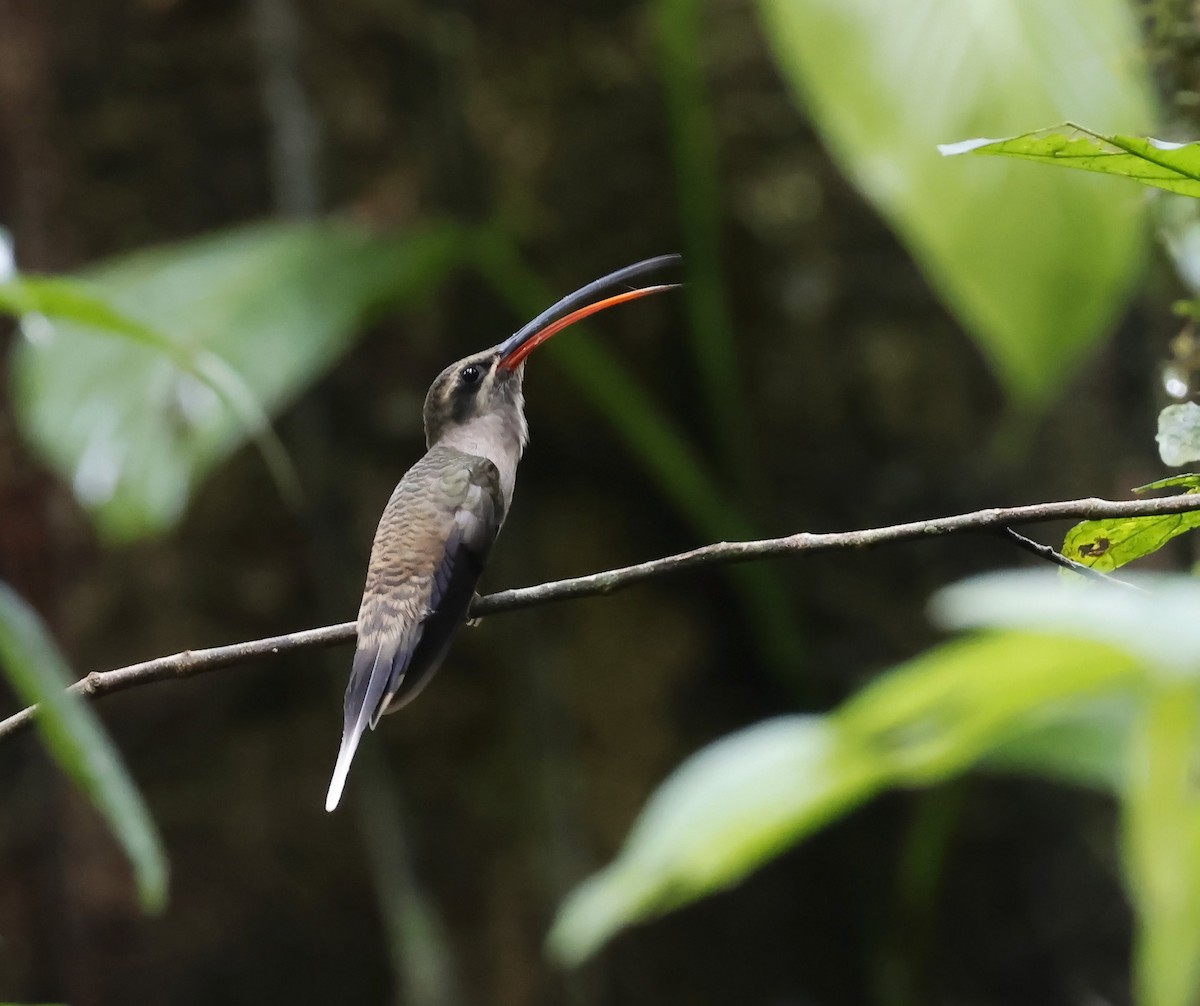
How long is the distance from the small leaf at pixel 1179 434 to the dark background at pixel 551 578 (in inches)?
112

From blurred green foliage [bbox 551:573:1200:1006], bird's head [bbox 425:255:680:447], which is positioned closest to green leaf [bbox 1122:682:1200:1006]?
blurred green foliage [bbox 551:573:1200:1006]

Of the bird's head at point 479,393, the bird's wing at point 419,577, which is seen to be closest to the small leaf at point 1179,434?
the bird's wing at point 419,577

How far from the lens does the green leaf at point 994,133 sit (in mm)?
1619

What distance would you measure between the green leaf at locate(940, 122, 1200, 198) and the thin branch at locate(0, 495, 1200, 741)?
0.75 feet

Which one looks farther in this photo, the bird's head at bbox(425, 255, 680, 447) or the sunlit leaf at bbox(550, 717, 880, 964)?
the bird's head at bbox(425, 255, 680, 447)

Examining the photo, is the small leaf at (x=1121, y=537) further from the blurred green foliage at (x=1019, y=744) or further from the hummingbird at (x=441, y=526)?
the hummingbird at (x=441, y=526)

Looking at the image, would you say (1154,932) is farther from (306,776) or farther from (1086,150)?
(306,776)

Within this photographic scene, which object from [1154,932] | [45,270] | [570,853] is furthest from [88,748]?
[45,270]

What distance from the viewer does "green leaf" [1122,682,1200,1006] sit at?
30cm

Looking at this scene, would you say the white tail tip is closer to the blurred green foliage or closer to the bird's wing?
the bird's wing

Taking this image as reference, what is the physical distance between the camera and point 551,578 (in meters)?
4.21

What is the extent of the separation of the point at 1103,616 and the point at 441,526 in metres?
1.82

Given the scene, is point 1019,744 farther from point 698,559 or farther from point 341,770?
point 341,770

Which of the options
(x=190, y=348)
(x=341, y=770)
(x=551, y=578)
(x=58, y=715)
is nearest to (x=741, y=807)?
(x=58, y=715)
